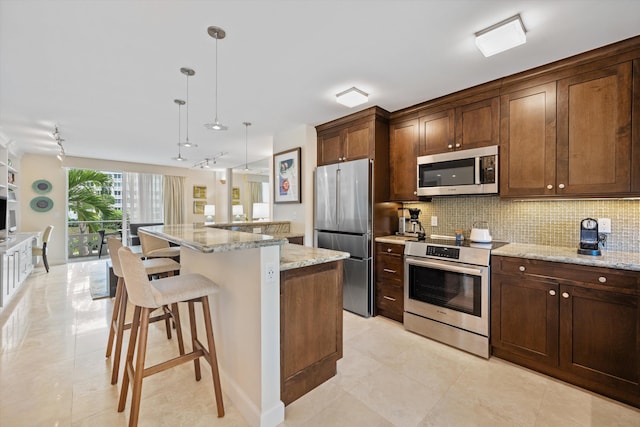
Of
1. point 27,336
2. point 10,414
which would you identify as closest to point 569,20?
point 10,414

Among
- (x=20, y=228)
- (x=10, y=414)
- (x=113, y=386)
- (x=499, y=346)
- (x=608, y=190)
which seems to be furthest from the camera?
(x=20, y=228)

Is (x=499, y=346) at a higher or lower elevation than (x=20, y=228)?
lower

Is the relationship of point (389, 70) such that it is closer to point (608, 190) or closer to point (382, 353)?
point (608, 190)

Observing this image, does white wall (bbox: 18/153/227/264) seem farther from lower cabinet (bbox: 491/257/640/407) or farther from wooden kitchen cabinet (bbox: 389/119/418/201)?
lower cabinet (bbox: 491/257/640/407)

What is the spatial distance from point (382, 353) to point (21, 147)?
7.30 metres

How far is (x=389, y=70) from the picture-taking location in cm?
245

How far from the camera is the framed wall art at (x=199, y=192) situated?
8196mm

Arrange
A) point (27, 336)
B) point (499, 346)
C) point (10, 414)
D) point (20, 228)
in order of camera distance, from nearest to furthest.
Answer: point (10, 414)
point (499, 346)
point (27, 336)
point (20, 228)

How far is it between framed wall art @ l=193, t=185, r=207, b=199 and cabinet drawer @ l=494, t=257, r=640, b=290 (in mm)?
7866

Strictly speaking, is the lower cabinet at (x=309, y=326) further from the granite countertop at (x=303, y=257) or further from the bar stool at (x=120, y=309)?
the bar stool at (x=120, y=309)

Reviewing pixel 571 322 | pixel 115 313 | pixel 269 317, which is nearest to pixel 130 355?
pixel 115 313

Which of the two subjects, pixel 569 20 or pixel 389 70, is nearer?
pixel 569 20

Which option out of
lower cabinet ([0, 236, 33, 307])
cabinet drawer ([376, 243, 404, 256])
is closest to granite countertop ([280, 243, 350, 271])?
cabinet drawer ([376, 243, 404, 256])

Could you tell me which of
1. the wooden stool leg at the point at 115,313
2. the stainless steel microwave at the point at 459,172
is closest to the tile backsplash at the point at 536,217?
the stainless steel microwave at the point at 459,172
